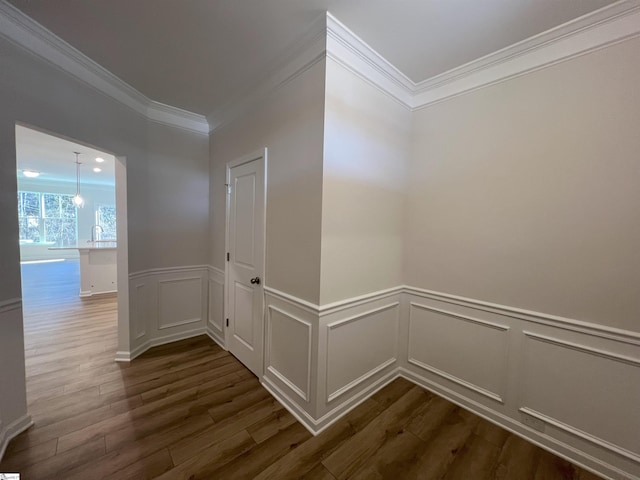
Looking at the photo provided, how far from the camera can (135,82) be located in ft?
7.79

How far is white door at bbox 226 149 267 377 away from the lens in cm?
233

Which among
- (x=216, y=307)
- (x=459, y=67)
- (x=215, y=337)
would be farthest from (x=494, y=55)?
(x=215, y=337)

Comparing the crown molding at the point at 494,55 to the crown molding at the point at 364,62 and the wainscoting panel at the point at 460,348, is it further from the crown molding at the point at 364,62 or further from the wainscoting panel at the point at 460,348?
the wainscoting panel at the point at 460,348

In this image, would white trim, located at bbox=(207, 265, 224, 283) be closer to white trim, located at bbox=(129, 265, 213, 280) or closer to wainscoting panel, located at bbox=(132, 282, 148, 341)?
white trim, located at bbox=(129, 265, 213, 280)

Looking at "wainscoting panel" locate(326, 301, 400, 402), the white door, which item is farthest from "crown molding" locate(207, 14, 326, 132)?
"wainscoting panel" locate(326, 301, 400, 402)

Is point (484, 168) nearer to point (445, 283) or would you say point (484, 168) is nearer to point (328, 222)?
point (445, 283)

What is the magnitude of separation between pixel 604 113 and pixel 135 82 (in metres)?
3.71

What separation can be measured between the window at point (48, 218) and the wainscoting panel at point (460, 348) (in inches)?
469

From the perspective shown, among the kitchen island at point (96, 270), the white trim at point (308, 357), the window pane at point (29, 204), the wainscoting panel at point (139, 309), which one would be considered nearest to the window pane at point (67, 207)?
the window pane at point (29, 204)

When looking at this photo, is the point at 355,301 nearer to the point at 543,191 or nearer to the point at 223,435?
the point at 223,435

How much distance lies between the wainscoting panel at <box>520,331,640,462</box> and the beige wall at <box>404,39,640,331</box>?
0.23m

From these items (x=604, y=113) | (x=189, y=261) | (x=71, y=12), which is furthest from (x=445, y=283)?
(x=71, y=12)

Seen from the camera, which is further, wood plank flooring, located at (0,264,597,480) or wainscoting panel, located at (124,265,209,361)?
wainscoting panel, located at (124,265,209,361)

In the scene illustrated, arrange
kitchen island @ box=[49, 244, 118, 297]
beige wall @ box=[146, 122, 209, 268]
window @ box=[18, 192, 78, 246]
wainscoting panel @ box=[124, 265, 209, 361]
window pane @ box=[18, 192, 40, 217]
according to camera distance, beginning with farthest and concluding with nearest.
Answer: window @ box=[18, 192, 78, 246] < window pane @ box=[18, 192, 40, 217] < kitchen island @ box=[49, 244, 118, 297] < beige wall @ box=[146, 122, 209, 268] < wainscoting panel @ box=[124, 265, 209, 361]
